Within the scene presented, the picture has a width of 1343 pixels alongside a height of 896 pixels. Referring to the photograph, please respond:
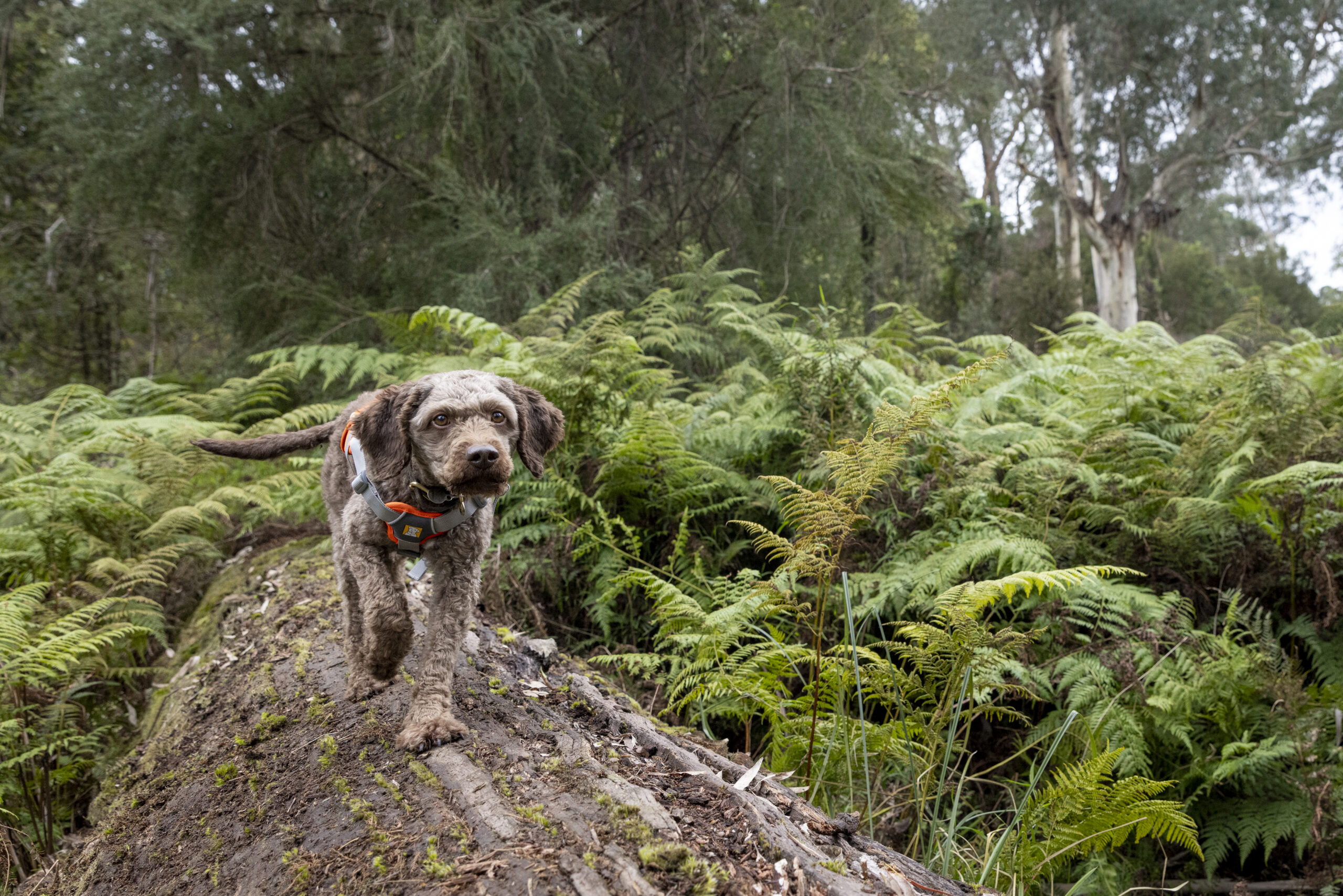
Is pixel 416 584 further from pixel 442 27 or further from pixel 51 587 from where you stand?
pixel 442 27

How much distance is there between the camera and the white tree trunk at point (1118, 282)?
73.6 feet

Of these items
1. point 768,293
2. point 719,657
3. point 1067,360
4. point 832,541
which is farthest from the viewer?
point 768,293

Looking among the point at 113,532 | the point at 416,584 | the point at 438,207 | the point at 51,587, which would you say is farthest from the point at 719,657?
the point at 438,207

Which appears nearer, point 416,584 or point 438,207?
point 416,584

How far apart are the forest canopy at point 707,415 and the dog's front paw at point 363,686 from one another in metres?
1.30

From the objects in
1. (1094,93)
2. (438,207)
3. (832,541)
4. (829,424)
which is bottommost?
Result: (832,541)

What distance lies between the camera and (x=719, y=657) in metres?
3.77

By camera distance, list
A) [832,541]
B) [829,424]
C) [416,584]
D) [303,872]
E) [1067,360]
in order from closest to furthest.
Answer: [303,872]
[832,541]
[416,584]
[829,424]
[1067,360]

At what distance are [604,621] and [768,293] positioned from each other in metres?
7.20

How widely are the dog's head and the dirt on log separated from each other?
947mm

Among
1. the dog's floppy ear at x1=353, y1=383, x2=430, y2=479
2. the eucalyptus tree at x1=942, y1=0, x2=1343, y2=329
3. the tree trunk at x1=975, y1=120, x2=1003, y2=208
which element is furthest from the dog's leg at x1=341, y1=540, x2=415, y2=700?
the tree trunk at x1=975, y1=120, x2=1003, y2=208

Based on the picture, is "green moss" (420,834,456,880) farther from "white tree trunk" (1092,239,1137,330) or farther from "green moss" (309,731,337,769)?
"white tree trunk" (1092,239,1137,330)

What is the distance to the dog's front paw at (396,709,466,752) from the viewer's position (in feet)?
8.88

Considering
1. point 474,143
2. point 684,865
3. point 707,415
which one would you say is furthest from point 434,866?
point 474,143
